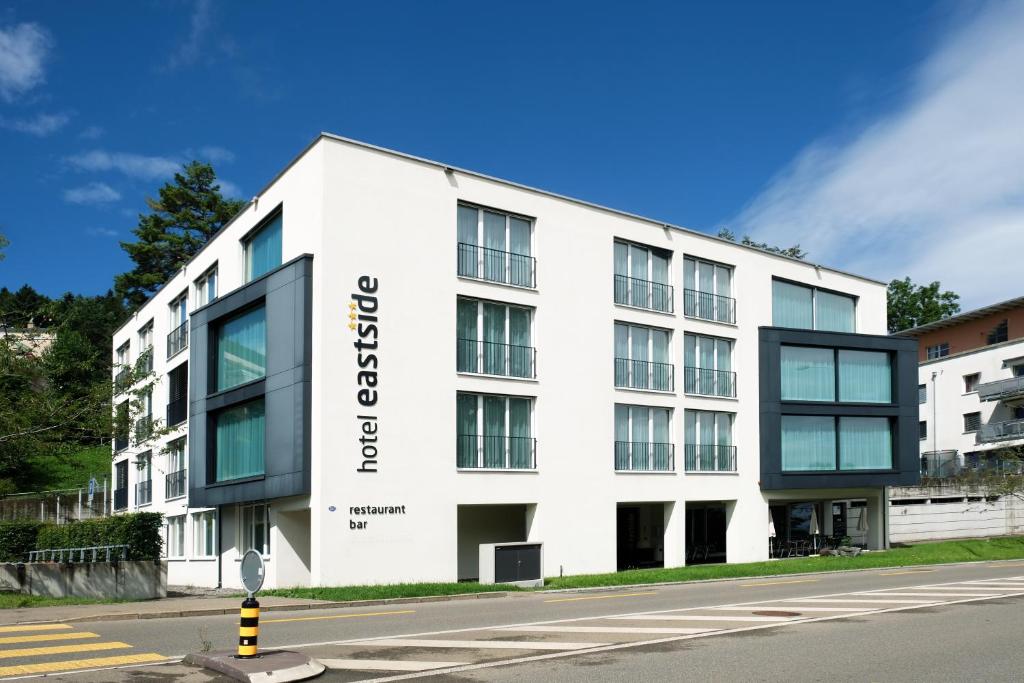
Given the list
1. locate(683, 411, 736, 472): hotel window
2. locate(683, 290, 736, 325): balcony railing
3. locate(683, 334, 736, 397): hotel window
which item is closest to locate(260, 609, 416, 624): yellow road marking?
locate(683, 411, 736, 472): hotel window

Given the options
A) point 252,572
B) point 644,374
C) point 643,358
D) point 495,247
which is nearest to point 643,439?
point 644,374

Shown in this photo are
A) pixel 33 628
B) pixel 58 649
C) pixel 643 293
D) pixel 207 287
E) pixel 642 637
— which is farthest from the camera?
pixel 207 287

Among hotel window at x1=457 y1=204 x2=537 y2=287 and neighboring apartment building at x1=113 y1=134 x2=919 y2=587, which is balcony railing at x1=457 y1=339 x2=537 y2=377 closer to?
neighboring apartment building at x1=113 y1=134 x2=919 y2=587

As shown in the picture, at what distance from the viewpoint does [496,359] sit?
31.1 metres

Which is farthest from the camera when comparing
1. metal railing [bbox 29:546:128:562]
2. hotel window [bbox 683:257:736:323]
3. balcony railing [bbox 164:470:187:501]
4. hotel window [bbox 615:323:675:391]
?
balcony railing [bbox 164:470:187:501]

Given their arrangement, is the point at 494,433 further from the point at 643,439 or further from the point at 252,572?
the point at 252,572

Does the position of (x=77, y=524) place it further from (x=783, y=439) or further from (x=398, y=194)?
(x=783, y=439)

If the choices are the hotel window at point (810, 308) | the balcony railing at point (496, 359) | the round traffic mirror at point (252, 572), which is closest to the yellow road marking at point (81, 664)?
the round traffic mirror at point (252, 572)

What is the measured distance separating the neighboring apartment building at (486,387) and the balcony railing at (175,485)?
0.20 m

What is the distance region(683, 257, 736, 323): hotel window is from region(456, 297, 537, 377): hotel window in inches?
305

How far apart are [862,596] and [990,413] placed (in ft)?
147

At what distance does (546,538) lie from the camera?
31500mm

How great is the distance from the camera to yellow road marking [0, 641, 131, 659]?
13.2 m

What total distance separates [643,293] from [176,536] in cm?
1950
